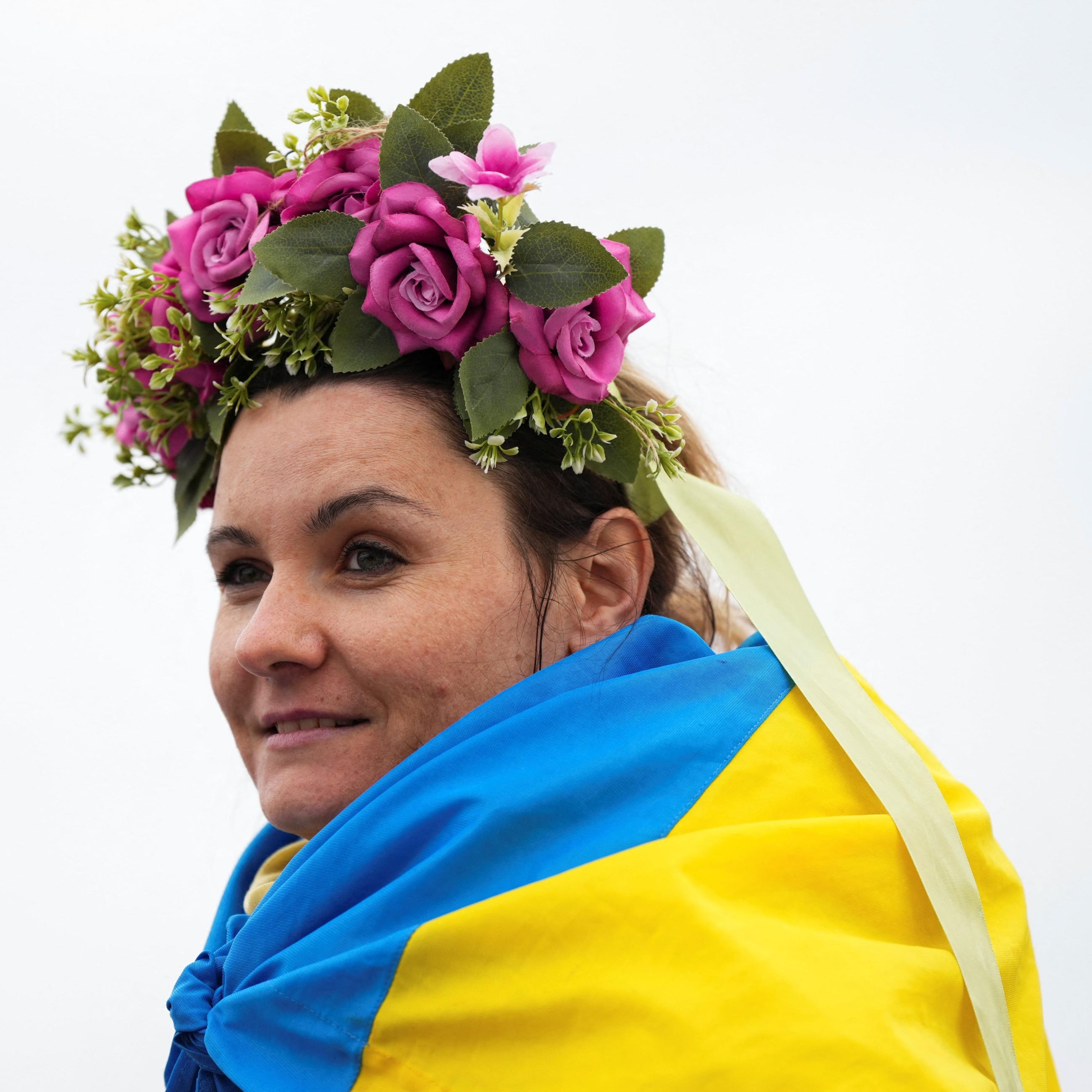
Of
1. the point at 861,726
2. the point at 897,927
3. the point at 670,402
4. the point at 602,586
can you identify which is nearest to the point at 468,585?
the point at 602,586

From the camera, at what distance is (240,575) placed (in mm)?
1964

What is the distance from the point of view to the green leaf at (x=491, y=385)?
176 centimetres

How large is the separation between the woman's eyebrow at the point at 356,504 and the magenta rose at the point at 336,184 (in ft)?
1.45

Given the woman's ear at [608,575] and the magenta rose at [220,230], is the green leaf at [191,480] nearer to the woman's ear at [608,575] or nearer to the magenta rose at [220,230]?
the magenta rose at [220,230]

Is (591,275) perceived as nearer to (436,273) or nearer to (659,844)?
(436,273)

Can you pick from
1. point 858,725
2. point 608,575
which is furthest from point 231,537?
point 858,725

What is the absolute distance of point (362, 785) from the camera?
1.74 metres

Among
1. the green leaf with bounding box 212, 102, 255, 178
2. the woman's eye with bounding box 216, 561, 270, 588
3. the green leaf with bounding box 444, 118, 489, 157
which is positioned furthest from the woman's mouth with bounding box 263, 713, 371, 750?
the green leaf with bounding box 212, 102, 255, 178

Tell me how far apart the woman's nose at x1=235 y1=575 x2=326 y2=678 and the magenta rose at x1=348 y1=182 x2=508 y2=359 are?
391mm

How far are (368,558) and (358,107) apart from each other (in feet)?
2.54

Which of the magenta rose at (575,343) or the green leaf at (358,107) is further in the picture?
the green leaf at (358,107)

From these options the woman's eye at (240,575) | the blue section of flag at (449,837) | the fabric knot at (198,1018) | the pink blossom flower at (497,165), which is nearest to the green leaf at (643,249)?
the pink blossom flower at (497,165)

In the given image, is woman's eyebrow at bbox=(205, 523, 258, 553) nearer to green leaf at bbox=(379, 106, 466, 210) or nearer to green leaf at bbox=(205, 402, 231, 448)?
green leaf at bbox=(205, 402, 231, 448)

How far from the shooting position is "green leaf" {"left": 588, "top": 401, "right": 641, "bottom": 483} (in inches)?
74.2
